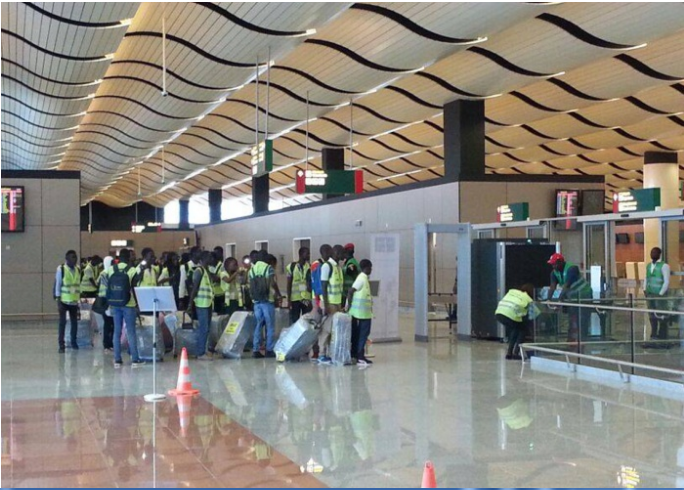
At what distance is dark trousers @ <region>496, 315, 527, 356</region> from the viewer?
13.1 m

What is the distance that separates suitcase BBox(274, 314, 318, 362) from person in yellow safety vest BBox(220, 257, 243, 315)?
1406 millimetres

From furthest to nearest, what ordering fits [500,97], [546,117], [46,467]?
[546,117] → [500,97] → [46,467]

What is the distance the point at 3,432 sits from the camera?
7.70 meters

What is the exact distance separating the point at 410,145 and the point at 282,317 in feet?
69.9

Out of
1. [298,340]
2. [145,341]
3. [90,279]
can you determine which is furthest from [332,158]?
[298,340]

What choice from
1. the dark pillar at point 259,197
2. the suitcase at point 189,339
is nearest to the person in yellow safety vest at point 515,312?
the suitcase at point 189,339

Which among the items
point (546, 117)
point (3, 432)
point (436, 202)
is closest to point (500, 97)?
point (546, 117)

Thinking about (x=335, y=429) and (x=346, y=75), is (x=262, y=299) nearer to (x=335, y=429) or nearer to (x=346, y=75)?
(x=335, y=429)

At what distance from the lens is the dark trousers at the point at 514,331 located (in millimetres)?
13141

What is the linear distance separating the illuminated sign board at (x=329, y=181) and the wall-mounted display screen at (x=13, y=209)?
7066mm

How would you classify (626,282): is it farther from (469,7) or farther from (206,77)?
(206,77)

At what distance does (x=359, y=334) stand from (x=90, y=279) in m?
7.04

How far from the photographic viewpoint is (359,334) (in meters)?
12.8

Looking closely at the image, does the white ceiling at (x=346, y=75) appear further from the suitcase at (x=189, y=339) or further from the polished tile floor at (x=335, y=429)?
the polished tile floor at (x=335, y=429)
